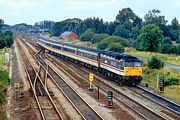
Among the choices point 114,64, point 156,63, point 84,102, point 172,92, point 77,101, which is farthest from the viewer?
point 156,63

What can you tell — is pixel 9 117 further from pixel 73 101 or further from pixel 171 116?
pixel 171 116

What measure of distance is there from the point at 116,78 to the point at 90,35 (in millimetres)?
87041

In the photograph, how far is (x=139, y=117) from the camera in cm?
2220

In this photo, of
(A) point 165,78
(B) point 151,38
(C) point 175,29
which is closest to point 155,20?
(C) point 175,29

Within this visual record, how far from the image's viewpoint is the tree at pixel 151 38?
72.0 metres

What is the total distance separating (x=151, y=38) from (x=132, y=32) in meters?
46.9

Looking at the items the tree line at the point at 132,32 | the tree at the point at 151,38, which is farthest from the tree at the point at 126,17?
the tree at the point at 151,38

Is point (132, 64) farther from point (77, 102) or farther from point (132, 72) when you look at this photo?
point (77, 102)

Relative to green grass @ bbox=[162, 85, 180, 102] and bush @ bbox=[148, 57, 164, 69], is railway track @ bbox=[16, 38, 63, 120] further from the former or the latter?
bush @ bbox=[148, 57, 164, 69]

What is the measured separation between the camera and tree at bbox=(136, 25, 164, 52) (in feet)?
236

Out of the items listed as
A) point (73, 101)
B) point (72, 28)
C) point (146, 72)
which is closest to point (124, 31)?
point (72, 28)

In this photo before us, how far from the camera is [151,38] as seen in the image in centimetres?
7281

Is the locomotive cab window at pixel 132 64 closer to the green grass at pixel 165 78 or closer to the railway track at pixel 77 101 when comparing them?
the green grass at pixel 165 78

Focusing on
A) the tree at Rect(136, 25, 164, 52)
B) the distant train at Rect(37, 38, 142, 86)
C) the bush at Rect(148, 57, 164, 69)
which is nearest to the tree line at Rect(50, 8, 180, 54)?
the tree at Rect(136, 25, 164, 52)
